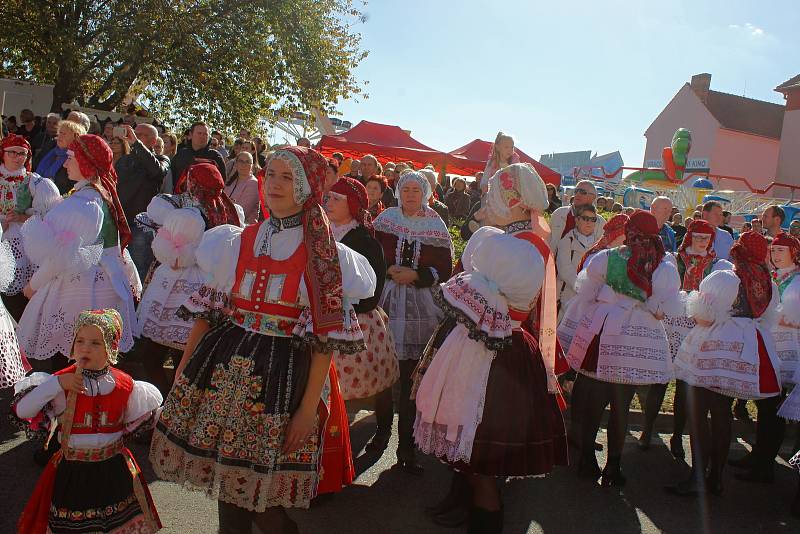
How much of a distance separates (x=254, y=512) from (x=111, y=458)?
32.7 inches

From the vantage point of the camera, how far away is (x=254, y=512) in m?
2.87

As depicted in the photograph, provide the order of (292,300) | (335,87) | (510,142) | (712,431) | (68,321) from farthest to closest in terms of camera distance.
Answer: (335,87)
(510,142)
(712,431)
(68,321)
(292,300)

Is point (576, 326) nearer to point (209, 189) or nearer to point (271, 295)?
point (209, 189)

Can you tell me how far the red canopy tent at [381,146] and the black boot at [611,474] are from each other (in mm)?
11154

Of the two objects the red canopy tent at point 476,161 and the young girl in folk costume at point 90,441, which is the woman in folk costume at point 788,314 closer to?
the young girl in folk costume at point 90,441

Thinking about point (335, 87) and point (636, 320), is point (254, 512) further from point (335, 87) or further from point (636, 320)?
point (335, 87)

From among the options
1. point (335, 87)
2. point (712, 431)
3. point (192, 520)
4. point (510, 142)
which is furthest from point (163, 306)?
point (335, 87)

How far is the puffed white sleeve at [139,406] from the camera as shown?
3260 mm

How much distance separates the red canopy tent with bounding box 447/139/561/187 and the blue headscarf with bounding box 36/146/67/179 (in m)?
11.2

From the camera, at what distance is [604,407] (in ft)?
16.9

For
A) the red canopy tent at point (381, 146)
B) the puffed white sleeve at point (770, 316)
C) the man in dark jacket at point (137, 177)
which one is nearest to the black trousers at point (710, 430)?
the puffed white sleeve at point (770, 316)

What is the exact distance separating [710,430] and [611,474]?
2.67ft

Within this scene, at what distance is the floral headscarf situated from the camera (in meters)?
3.21

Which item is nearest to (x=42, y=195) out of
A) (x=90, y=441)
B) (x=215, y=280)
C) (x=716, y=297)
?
(x=90, y=441)
